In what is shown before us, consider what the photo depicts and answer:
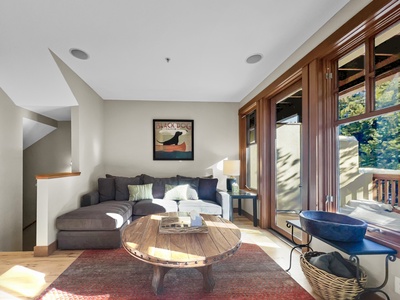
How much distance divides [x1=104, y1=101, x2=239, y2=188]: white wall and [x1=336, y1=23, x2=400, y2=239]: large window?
2.98m

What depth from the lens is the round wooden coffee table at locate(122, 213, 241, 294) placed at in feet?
5.23

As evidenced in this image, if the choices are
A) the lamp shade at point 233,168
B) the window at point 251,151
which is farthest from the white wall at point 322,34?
the lamp shade at point 233,168

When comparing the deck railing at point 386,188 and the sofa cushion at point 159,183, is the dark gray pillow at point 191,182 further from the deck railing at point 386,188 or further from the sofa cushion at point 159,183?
the deck railing at point 386,188

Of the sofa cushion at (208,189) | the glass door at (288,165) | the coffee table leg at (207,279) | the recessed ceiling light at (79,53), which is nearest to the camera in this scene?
the coffee table leg at (207,279)

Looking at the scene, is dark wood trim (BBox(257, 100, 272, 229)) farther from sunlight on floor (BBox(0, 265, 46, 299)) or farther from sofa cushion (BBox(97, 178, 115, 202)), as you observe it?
sunlight on floor (BBox(0, 265, 46, 299))

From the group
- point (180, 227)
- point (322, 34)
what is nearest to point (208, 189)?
point (180, 227)

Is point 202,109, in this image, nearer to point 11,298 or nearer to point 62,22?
point 62,22

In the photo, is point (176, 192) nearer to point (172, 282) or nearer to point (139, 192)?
point (139, 192)

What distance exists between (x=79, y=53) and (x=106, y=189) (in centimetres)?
231

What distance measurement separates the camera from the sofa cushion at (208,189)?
14.0 feet

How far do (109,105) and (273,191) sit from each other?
3.87 meters

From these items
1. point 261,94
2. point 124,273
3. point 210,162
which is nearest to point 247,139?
point 210,162

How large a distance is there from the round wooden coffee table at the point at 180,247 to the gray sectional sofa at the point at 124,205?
0.86 meters

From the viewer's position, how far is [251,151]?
4.75m
